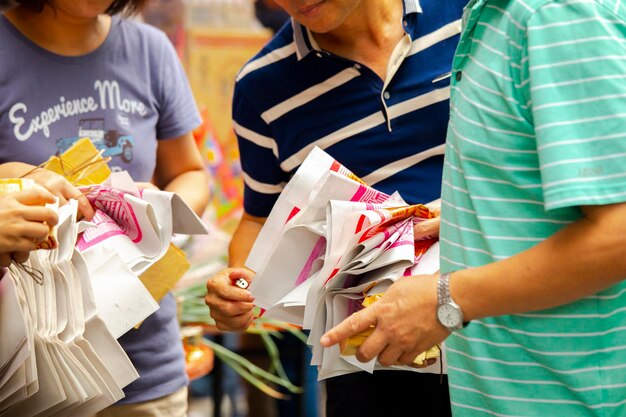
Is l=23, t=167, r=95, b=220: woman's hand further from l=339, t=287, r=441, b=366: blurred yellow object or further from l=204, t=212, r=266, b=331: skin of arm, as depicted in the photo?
l=339, t=287, r=441, b=366: blurred yellow object

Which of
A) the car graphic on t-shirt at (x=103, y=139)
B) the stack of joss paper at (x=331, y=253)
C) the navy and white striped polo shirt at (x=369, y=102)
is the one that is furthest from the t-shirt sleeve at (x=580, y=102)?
the car graphic on t-shirt at (x=103, y=139)

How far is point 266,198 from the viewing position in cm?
185

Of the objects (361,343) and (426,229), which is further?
(426,229)

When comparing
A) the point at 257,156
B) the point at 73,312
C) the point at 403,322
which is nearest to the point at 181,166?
the point at 257,156

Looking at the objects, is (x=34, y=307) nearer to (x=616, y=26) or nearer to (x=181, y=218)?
(x=181, y=218)

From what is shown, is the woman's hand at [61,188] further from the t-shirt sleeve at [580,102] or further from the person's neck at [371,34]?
the t-shirt sleeve at [580,102]

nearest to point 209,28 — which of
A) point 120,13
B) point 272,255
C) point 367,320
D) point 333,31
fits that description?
point 120,13

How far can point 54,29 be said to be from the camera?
1.78m

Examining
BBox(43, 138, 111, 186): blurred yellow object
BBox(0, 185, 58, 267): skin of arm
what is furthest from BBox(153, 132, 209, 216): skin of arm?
BBox(0, 185, 58, 267): skin of arm

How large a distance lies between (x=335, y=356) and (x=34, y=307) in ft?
1.56

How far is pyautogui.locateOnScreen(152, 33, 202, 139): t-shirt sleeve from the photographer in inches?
76.7

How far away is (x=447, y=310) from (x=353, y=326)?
13 cm

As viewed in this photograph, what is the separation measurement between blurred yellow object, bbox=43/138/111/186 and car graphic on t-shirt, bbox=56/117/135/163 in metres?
0.17

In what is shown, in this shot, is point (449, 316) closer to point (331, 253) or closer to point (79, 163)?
point (331, 253)
